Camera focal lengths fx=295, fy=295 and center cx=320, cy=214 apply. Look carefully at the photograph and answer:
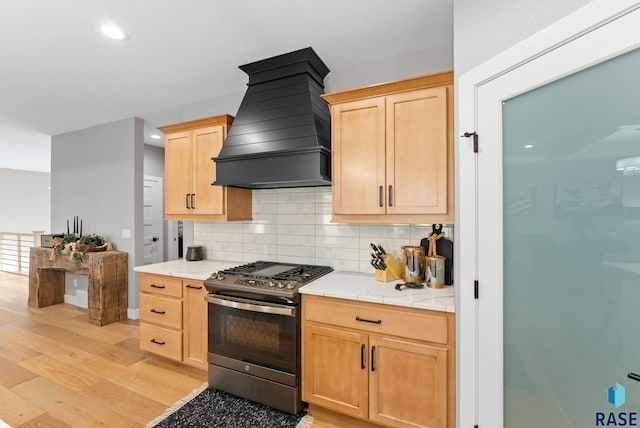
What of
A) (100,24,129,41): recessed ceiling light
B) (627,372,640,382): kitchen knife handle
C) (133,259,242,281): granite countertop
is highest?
(100,24,129,41): recessed ceiling light

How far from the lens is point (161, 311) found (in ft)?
9.05

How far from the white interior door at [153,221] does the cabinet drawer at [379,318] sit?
4.71 meters

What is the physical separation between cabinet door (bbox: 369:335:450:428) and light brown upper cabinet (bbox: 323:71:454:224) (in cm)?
84

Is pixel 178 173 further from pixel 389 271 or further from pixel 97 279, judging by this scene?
pixel 389 271

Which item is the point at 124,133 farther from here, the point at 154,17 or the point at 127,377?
the point at 127,377

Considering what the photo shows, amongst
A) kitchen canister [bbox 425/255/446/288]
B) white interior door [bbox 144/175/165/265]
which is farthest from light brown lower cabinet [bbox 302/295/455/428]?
white interior door [bbox 144/175/165/265]

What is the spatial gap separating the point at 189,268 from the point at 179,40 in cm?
196

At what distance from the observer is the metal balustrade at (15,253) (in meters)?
6.97

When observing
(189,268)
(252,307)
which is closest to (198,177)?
(189,268)

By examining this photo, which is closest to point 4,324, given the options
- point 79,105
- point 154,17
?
point 79,105

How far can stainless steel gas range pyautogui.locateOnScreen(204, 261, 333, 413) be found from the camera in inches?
83.0

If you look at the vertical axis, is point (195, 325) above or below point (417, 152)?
below

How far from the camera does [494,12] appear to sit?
147 centimetres

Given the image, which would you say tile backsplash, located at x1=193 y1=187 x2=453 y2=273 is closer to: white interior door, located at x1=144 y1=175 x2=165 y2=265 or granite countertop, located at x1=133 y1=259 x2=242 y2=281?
granite countertop, located at x1=133 y1=259 x2=242 y2=281
